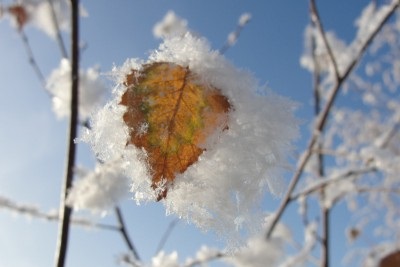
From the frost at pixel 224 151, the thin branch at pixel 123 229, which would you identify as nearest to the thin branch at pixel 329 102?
the frost at pixel 224 151

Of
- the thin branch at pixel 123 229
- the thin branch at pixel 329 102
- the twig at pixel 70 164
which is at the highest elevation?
the thin branch at pixel 329 102

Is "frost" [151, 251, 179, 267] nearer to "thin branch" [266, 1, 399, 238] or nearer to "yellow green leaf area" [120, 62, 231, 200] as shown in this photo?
"thin branch" [266, 1, 399, 238]

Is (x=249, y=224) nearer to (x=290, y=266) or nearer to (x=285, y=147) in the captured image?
(x=285, y=147)

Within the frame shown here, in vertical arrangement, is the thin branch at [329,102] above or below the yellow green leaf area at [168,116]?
above

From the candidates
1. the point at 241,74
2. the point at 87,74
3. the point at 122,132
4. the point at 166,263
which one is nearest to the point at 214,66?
the point at 241,74

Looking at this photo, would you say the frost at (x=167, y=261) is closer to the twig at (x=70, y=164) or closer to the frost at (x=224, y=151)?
the twig at (x=70, y=164)

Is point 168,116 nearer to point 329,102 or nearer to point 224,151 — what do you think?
point 224,151
